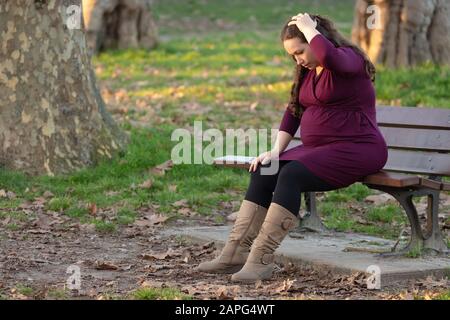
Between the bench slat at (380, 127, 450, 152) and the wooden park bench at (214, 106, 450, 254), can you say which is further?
the bench slat at (380, 127, 450, 152)

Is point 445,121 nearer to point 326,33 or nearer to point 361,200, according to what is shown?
point 326,33

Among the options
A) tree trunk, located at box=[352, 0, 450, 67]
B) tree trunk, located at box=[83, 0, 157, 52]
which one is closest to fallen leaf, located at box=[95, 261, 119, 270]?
tree trunk, located at box=[352, 0, 450, 67]

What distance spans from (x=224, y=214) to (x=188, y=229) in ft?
2.23

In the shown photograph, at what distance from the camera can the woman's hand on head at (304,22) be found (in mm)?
6367

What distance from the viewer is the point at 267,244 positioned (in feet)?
20.7

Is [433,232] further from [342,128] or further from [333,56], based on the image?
[333,56]

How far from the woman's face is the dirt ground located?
123 centimetres

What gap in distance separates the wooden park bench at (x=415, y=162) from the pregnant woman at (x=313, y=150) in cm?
22

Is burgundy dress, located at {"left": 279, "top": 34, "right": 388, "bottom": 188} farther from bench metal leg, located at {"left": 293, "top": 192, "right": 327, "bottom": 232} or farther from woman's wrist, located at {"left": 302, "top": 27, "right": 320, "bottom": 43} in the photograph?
bench metal leg, located at {"left": 293, "top": 192, "right": 327, "bottom": 232}

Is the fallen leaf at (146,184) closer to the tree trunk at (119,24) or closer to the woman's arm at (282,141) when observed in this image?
the woman's arm at (282,141)

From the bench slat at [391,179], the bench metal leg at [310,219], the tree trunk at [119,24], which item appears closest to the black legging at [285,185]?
the bench slat at [391,179]

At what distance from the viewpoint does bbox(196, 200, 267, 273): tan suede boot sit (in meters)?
6.54

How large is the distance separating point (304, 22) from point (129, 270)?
6.03ft
